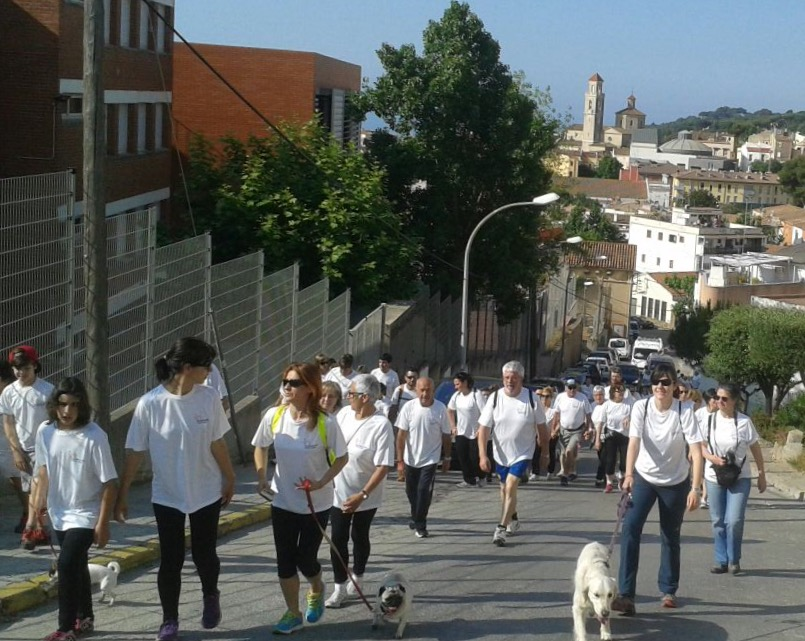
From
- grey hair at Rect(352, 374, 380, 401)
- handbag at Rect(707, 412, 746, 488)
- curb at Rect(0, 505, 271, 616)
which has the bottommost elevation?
curb at Rect(0, 505, 271, 616)

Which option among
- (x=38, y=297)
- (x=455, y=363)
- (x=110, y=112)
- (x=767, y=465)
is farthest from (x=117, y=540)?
(x=455, y=363)

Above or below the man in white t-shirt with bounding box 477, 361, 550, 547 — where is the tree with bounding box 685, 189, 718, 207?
above

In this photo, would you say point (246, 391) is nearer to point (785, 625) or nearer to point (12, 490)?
point (12, 490)

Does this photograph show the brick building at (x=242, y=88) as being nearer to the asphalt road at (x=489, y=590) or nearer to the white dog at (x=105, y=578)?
the asphalt road at (x=489, y=590)

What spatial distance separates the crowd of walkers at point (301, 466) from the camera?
704 centimetres

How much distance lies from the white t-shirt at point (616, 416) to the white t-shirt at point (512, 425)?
5.57 meters

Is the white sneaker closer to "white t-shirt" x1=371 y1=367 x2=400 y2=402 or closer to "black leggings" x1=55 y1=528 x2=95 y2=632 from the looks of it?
"black leggings" x1=55 y1=528 x2=95 y2=632

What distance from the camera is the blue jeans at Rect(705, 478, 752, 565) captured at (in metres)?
9.98

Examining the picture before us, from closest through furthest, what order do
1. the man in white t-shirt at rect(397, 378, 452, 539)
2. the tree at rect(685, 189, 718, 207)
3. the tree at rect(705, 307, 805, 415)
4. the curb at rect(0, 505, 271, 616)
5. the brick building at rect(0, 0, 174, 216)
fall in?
the curb at rect(0, 505, 271, 616) < the man in white t-shirt at rect(397, 378, 452, 539) < the brick building at rect(0, 0, 174, 216) < the tree at rect(705, 307, 805, 415) < the tree at rect(685, 189, 718, 207)

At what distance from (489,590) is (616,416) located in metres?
7.98

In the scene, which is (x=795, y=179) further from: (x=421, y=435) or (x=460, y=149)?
(x=421, y=435)

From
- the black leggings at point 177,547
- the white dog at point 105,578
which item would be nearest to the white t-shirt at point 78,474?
the black leggings at point 177,547

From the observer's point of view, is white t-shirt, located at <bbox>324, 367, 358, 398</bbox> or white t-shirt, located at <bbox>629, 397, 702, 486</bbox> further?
white t-shirt, located at <bbox>324, 367, 358, 398</bbox>

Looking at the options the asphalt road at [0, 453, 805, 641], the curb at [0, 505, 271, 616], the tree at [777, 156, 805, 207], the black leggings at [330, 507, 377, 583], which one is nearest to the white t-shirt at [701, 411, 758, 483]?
the asphalt road at [0, 453, 805, 641]
